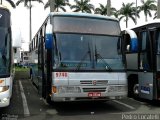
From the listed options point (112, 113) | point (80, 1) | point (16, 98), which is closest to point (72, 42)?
point (112, 113)

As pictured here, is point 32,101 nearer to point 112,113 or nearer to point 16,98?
point 16,98

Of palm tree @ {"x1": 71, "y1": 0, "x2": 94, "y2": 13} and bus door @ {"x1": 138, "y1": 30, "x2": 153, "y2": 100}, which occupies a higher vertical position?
palm tree @ {"x1": 71, "y1": 0, "x2": 94, "y2": 13}

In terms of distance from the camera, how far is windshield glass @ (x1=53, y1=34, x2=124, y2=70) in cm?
1157

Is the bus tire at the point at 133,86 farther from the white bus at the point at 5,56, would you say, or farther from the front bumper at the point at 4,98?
the front bumper at the point at 4,98

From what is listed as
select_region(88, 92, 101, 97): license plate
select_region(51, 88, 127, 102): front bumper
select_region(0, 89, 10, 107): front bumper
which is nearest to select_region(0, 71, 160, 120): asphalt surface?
select_region(51, 88, 127, 102): front bumper

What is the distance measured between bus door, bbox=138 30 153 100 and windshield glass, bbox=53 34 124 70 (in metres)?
1.78

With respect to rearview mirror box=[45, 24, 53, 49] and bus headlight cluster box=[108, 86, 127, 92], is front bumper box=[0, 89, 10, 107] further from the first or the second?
bus headlight cluster box=[108, 86, 127, 92]

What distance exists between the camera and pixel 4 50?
10.6 meters

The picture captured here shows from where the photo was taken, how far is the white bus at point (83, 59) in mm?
11453

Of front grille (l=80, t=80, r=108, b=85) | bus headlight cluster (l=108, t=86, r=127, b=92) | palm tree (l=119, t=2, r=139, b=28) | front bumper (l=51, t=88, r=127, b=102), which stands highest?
palm tree (l=119, t=2, r=139, b=28)

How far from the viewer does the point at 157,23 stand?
1334 cm

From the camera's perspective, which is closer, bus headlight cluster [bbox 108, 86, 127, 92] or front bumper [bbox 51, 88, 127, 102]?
front bumper [bbox 51, 88, 127, 102]

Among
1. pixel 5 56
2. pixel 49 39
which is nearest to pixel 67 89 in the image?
pixel 49 39

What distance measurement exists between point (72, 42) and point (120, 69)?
5.87 ft
